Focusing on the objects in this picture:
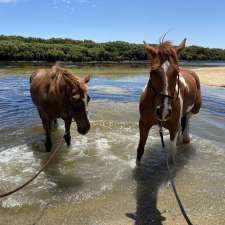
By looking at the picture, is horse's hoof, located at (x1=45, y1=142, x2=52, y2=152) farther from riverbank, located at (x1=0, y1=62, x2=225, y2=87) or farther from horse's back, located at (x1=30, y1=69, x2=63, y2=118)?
riverbank, located at (x1=0, y1=62, x2=225, y2=87)

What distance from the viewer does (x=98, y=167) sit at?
6500 mm

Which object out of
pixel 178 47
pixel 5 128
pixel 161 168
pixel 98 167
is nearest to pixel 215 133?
pixel 161 168

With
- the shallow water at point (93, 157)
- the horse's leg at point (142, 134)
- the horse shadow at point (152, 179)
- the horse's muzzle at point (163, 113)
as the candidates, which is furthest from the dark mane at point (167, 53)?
the shallow water at point (93, 157)

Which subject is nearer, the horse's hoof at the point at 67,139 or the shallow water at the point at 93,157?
the shallow water at the point at 93,157

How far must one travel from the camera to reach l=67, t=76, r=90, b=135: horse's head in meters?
5.43

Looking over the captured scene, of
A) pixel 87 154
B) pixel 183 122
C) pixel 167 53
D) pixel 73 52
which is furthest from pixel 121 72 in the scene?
pixel 167 53

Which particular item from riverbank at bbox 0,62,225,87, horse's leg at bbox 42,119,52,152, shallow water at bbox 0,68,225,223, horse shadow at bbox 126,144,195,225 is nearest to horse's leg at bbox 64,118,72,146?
shallow water at bbox 0,68,225,223

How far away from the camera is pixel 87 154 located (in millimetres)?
7219

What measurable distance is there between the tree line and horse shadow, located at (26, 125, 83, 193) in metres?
45.5

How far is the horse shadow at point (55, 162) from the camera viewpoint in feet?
18.7

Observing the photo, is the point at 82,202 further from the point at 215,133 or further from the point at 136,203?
the point at 215,133

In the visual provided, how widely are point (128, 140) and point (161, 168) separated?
5.55 feet

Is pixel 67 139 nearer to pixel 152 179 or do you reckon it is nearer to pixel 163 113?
pixel 152 179

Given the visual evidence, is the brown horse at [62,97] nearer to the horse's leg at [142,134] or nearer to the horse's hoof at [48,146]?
the horse's hoof at [48,146]
